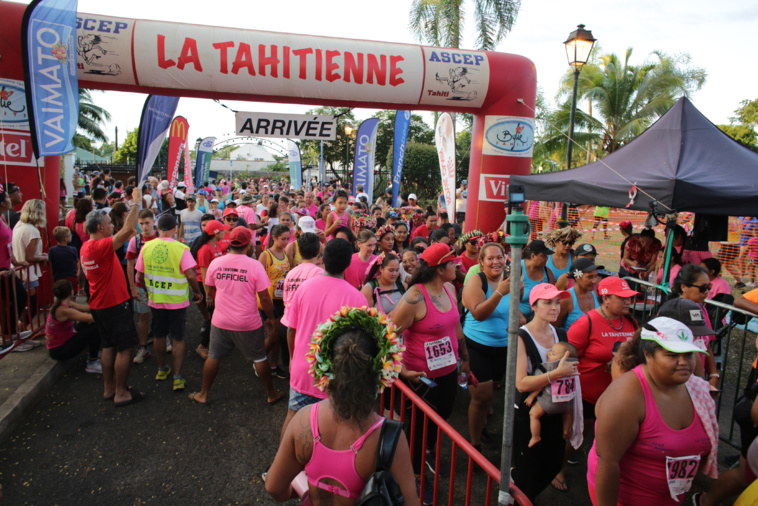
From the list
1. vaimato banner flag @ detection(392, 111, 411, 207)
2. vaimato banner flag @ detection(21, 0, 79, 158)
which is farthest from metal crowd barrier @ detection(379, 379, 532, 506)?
vaimato banner flag @ detection(392, 111, 411, 207)

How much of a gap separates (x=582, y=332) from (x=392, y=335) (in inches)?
76.6

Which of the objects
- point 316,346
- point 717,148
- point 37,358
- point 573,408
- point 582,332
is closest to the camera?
point 316,346

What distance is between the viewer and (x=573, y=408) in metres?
2.77


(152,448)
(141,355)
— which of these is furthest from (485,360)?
(141,355)

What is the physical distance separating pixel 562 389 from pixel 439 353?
915mm

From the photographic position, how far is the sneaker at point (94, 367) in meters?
5.05

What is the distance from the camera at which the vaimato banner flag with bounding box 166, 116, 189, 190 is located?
10281 millimetres

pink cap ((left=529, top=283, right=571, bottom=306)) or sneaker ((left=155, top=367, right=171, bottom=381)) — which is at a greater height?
pink cap ((left=529, top=283, right=571, bottom=306))

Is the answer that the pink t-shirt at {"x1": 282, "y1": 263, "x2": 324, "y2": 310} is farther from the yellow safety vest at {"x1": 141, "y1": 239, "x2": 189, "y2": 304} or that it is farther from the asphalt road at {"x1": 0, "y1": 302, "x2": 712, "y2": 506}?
the yellow safety vest at {"x1": 141, "y1": 239, "x2": 189, "y2": 304}

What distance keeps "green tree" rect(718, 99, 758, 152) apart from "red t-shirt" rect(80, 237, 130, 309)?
121 ft

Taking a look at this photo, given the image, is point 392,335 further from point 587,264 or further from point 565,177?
point 565,177

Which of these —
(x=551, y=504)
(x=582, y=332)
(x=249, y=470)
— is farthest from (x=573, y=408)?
(x=249, y=470)

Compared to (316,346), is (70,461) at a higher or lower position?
lower

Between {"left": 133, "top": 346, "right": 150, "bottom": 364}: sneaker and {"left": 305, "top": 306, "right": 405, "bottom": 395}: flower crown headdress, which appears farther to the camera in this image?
{"left": 133, "top": 346, "right": 150, "bottom": 364}: sneaker
